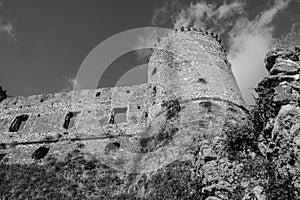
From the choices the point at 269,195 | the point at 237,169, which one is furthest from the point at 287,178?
the point at 237,169

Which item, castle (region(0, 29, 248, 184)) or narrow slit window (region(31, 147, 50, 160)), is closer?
castle (region(0, 29, 248, 184))

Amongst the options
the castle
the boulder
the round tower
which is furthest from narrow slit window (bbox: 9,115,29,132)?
the boulder

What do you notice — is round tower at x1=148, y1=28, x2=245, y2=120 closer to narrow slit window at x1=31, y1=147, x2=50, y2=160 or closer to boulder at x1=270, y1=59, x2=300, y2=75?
narrow slit window at x1=31, y1=147, x2=50, y2=160

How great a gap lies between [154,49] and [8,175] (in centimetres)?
1166

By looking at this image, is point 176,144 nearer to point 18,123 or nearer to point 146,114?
point 146,114

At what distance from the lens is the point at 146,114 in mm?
18062

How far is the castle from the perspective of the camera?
1379 cm

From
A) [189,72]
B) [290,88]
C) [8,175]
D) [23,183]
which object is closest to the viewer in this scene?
[290,88]

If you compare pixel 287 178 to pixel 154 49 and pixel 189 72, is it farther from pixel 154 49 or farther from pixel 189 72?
pixel 154 49

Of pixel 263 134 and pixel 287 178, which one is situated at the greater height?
pixel 263 134

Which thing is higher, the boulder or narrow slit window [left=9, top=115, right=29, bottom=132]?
narrow slit window [left=9, top=115, right=29, bottom=132]

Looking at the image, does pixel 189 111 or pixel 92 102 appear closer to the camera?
pixel 189 111

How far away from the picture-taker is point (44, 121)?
20234mm

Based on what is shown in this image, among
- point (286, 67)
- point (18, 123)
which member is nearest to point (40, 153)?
point (18, 123)
